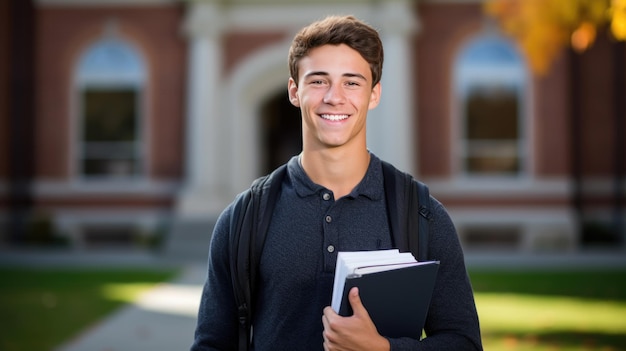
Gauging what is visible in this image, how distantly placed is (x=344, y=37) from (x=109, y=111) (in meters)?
15.2

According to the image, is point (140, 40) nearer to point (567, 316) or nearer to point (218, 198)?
point (218, 198)

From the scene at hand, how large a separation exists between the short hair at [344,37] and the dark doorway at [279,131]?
15645 mm

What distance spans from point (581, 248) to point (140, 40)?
35.3 ft

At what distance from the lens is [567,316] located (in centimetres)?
759

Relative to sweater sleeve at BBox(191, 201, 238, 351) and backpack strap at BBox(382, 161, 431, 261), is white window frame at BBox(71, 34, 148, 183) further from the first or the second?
backpack strap at BBox(382, 161, 431, 261)

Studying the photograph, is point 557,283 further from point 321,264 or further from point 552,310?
point 321,264

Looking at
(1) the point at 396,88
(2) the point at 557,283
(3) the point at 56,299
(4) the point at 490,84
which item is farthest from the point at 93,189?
(2) the point at 557,283

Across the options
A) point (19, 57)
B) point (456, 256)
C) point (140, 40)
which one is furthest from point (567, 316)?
point (19, 57)

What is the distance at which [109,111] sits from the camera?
650 inches

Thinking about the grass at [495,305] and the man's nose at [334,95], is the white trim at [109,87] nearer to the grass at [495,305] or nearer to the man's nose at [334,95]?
the grass at [495,305]

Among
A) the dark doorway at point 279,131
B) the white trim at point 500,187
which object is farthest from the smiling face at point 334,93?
the dark doorway at point 279,131

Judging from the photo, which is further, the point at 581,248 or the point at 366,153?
the point at 581,248

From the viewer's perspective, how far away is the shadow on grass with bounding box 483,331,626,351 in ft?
20.1

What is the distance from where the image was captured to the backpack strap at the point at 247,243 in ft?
7.29
